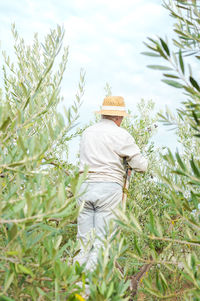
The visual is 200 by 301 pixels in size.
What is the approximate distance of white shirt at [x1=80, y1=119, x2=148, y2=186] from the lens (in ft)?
16.7

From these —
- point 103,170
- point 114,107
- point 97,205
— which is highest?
point 114,107

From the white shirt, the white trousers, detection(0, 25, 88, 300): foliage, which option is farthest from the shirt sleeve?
detection(0, 25, 88, 300): foliage

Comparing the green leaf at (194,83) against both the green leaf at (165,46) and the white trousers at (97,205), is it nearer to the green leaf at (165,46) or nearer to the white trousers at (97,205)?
the green leaf at (165,46)

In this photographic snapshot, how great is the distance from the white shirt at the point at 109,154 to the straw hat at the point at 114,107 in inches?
11.7

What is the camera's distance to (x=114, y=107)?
18.1 ft

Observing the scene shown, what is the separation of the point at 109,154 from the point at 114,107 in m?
0.75

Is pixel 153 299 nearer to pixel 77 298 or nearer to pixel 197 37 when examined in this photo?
pixel 77 298

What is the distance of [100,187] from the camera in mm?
5062

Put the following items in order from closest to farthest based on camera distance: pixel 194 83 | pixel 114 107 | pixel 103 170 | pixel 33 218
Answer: pixel 33 218, pixel 194 83, pixel 103 170, pixel 114 107

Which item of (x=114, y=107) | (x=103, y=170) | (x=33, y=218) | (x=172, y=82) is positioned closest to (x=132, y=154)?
(x=103, y=170)

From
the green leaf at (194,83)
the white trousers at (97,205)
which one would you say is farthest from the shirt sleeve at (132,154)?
the green leaf at (194,83)

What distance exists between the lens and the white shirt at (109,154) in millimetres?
5098

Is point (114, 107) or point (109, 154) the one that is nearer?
point (109, 154)

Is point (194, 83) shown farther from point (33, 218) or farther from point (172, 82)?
point (33, 218)
